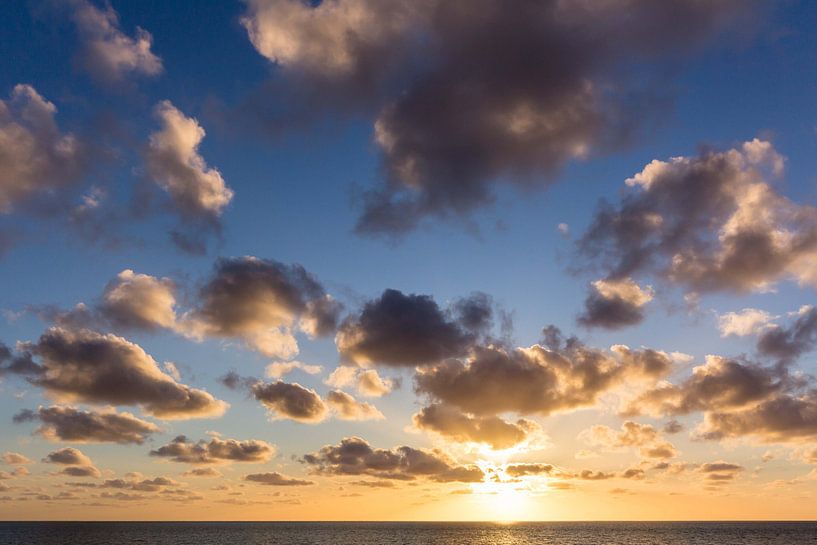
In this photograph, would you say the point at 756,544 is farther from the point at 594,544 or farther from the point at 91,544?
the point at 91,544

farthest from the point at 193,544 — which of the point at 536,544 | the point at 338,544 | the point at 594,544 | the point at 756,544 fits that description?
the point at 756,544

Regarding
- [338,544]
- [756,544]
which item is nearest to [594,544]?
[756,544]

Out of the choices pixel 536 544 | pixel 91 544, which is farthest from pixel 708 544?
pixel 91 544

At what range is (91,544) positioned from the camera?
196 metres

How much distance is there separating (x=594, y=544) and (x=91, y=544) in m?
170

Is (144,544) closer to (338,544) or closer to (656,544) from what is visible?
(338,544)

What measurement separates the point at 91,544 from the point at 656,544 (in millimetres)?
189633

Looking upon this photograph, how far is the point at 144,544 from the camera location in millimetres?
190500

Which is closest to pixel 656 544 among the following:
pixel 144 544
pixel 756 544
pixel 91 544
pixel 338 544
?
pixel 756 544

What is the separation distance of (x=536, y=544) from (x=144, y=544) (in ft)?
427

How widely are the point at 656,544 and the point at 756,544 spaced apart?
35.0 metres

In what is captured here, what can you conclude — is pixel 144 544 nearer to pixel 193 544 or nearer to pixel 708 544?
pixel 193 544

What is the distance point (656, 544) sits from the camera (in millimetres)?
195500

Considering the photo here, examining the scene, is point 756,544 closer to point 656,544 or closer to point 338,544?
point 656,544
